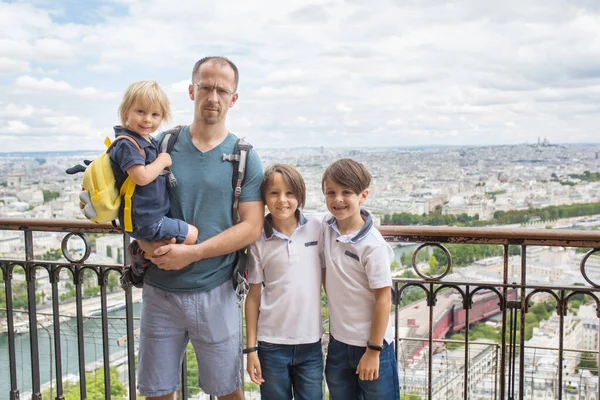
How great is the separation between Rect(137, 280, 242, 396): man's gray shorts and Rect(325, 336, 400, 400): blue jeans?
347 millimetres

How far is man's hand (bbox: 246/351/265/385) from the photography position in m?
1.68

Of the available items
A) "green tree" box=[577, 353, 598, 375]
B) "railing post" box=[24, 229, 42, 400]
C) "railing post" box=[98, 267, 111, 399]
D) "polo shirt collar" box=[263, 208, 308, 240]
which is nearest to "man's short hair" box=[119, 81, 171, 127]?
"polo shirt collar" box=[263, 208, 308, 240]

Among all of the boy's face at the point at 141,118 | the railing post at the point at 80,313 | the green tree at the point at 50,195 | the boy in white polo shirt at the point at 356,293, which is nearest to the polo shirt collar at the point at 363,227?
the boy in white polo shirt at the point at 356,293

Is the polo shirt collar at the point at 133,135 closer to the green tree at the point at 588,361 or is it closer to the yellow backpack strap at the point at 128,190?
the yellow backpack strap at the point at 128,190

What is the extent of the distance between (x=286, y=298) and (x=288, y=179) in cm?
42

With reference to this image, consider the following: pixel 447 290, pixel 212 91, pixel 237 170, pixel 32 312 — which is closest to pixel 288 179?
pixel 237 170

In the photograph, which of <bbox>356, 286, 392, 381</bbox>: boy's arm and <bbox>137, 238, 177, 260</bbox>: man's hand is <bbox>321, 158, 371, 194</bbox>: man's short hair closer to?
<bbox>356, 286, 392, 381</bbox>: boy's arm

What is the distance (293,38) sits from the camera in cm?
3047

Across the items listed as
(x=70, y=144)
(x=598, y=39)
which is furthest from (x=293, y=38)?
(x=70, y=144)

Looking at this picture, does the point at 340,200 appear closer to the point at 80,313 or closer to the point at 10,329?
the point at 80,313

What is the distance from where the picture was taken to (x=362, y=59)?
31.7 m

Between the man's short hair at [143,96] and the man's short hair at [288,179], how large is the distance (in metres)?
0.43

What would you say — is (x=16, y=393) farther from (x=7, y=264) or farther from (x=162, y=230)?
(x=162, y=230)

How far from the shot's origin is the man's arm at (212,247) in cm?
156
